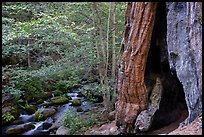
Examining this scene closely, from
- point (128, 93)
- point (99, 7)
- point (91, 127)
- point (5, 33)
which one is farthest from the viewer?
point (99, 7)

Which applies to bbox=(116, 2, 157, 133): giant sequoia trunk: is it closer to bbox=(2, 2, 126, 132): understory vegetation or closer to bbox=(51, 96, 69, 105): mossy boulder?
bbox=(2, 2, 126, 132): understory vegetation

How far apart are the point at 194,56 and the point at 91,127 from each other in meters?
6.02

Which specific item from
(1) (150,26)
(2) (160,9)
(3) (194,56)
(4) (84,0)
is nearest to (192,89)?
(3) (194,56)

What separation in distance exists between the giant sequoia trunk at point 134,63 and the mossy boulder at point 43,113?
16.9ft

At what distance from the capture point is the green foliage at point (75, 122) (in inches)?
396

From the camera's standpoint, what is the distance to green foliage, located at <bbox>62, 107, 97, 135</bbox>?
10070 mm

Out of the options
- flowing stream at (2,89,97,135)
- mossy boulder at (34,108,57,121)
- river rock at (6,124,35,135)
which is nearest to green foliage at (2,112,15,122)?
flowing stream at (2,89,97,135)

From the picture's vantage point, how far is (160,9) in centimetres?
790

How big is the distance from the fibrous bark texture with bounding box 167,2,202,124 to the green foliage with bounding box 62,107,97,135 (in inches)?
200

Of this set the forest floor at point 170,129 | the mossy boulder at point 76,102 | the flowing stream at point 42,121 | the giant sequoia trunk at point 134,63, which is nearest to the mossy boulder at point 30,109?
the flowing stream at point 42,121

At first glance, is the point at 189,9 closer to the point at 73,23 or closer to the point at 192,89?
the point at 192,89

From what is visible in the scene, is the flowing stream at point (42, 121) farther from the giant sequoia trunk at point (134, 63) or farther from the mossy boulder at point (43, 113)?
the giant sequoia trunk at point (134, 63)

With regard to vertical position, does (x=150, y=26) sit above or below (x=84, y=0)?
below

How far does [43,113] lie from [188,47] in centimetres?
892
